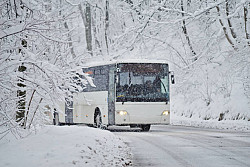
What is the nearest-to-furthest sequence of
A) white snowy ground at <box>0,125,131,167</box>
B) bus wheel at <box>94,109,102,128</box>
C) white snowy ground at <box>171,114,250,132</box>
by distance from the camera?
white snowy ground at <box>0,125,131,167</box> → bus wheel at <box>94,109,102,128</box> → white snowy ground at <box>171,114,250,132</box>

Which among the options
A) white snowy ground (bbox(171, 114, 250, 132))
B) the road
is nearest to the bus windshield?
white snowy ground (bbox(171, 114, 250, 132))

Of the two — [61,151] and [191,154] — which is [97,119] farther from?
[61,151]

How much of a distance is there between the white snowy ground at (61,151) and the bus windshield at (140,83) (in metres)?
8.36

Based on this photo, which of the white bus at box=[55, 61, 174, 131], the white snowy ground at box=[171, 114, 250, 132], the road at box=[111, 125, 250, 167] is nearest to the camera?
the road at box=[111, 125, 250, 167]

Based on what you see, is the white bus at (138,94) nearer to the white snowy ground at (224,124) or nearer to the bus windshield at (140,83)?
the bus windshield at (140,83)

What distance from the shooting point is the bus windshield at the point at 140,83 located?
66.7 ft

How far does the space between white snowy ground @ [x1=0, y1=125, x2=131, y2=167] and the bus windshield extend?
8357 millimetres

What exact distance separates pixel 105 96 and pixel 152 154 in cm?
1022

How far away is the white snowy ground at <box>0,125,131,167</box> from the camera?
762 centimetres

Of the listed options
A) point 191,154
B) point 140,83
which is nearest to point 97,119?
point 140,83

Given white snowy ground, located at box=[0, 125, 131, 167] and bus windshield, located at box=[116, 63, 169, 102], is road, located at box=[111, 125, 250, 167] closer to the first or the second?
white snowy ground, located at box=[0, 125, 131, 167]

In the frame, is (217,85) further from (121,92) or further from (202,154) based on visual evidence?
(202,154)

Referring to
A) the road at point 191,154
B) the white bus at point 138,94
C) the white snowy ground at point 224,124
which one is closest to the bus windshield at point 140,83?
the white bus at point 138,94

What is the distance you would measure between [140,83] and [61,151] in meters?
11.8
